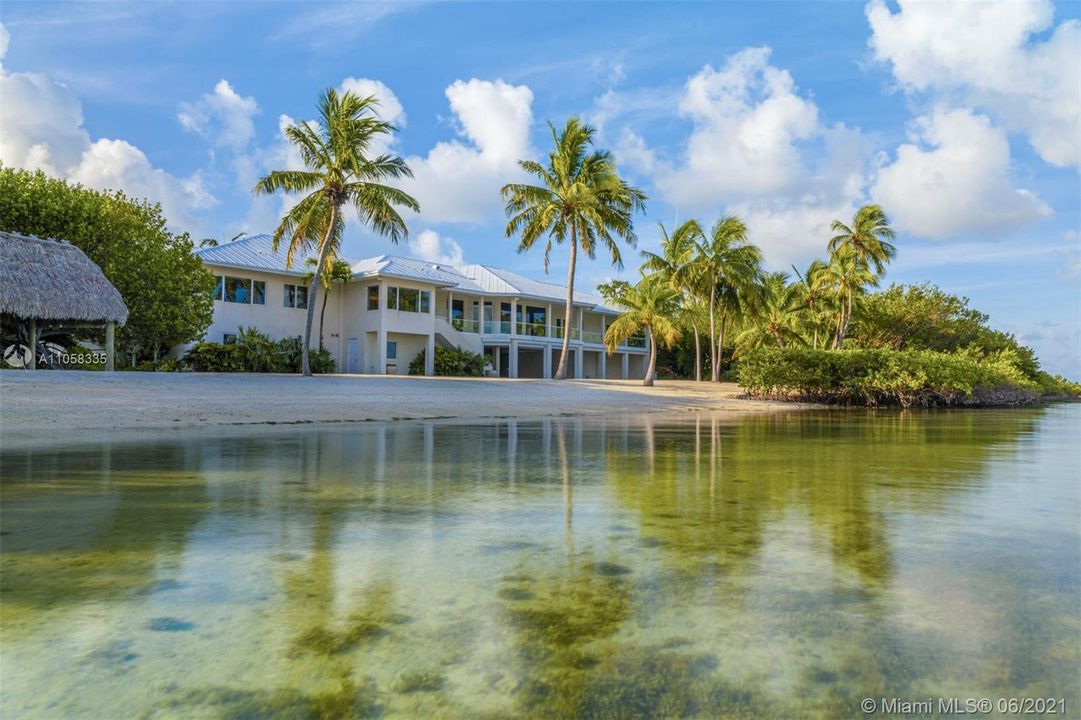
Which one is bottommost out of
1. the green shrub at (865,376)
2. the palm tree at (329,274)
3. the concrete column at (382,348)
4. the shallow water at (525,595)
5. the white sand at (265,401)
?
the shallow water at (525,595)

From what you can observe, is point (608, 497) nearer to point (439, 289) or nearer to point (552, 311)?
point (439, 289)

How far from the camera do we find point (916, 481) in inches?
236

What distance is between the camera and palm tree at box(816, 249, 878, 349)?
4006 centimetres

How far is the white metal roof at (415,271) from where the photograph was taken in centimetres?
3133

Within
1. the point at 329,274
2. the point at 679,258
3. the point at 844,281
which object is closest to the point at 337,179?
the point at 329,274

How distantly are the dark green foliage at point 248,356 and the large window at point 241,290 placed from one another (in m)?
1.74

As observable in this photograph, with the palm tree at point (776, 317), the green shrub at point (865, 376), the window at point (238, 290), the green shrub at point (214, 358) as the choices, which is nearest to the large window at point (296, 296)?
the window at point (238, 290)

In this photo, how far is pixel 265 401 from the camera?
48.4 feet

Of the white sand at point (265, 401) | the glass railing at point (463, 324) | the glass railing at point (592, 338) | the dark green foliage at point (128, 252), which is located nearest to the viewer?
the white sand at point (265, 401)

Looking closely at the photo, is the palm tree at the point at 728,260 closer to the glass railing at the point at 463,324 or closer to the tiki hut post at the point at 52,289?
the glass railing at the point at 463,324

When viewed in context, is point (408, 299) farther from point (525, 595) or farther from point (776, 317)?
point (525, 595)

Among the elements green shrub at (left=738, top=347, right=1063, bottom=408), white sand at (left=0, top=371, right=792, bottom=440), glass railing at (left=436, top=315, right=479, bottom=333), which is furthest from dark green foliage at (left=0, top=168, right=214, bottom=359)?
green shrub at (left=738, top=347, right=1063, bottom=408)

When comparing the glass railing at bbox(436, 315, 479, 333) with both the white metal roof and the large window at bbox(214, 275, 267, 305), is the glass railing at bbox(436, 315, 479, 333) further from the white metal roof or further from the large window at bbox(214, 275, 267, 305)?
the large window at bbox(214, 275, 267, 305)

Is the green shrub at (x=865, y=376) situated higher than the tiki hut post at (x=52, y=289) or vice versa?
the tiki hut post at (x=52, y=289)
